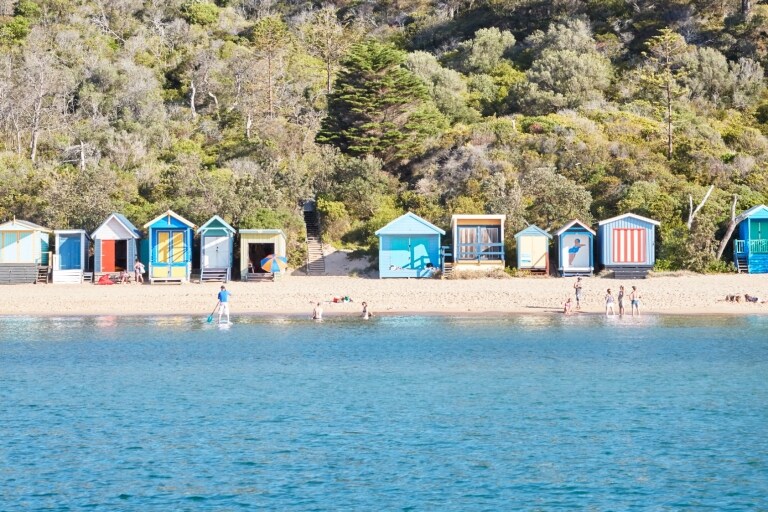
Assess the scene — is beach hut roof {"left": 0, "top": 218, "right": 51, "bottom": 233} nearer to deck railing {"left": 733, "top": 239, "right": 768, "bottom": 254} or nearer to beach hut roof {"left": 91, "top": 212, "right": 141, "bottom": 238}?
beach hut roof {"left": 91, "top": 212, "right": 141, "bottom": 238}

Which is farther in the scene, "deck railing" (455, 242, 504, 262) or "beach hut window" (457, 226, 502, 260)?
"beach hut window" (457, 226, 502, 260)

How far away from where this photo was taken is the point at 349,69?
5900 centimetres

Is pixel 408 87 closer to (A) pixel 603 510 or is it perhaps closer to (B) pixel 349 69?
(B) pixel 349 69

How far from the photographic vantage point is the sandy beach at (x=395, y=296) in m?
37.4

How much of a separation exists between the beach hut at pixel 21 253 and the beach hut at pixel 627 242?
24012 mm

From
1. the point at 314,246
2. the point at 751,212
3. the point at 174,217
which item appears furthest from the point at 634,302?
the point at 174,217

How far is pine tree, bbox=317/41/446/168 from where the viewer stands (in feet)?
186

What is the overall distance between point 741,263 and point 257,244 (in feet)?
68.0

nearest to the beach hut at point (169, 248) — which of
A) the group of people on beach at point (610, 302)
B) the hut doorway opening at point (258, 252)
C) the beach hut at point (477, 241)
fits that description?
the hut doorway opening at point (258, 252)

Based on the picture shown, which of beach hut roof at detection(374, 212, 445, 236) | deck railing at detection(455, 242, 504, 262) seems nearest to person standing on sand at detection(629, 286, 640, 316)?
deck railing at detection(455, 242, 504, 262)

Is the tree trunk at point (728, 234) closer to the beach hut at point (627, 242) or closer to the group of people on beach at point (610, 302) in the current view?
the beach hut at point (627, 242)

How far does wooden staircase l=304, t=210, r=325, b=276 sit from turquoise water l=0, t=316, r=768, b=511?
32.8 ft

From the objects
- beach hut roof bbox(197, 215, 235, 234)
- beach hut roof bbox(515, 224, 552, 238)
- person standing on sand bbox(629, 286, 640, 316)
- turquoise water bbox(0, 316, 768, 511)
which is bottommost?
turquoise water bbox(0, 316, 768, 511)

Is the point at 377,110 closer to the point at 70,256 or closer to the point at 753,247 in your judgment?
the point at 70,256
